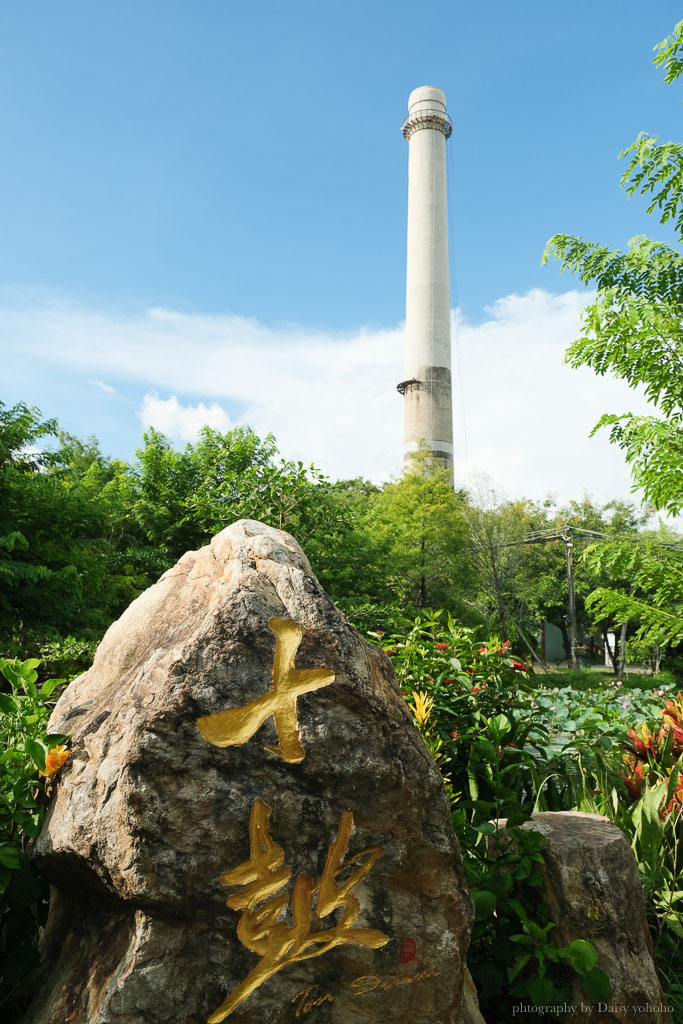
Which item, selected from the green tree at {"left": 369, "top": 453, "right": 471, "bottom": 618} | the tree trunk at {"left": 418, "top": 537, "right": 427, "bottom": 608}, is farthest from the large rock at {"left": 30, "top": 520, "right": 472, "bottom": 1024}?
the tree trunk at {"left": 418, "top": 537, "right": 427, "bottom": 608}

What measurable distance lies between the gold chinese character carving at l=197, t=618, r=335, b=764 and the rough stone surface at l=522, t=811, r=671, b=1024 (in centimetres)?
151

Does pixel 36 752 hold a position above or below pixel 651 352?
below

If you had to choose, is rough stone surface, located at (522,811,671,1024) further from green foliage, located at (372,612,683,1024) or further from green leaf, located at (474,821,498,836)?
green leaf, located at (474,821,498,836)

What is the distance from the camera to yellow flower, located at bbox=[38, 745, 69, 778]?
6.66ft

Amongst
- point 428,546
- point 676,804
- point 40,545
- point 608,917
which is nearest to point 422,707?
point 608,917

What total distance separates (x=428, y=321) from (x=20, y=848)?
26071 mm

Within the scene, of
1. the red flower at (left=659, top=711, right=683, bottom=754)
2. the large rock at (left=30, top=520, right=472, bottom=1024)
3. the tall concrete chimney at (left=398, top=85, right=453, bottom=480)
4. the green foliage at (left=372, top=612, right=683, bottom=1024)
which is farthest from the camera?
the tall concrete chimney at (left=398, top=85, right=453, bottom=480)

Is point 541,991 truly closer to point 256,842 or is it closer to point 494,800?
point 494,800

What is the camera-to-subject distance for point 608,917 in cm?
262

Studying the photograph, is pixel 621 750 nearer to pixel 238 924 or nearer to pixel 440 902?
pixel 440 902

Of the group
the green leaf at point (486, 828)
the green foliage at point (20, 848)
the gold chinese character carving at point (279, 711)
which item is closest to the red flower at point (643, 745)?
the green leaf at point (486, 828)

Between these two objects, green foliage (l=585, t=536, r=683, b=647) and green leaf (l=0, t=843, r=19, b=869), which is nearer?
green leaf (l=0, t=843, r=19, b=869)

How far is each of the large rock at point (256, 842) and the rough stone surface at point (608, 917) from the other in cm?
87

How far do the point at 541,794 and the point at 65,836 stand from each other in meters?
2.54
